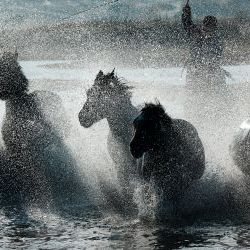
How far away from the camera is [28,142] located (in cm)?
995

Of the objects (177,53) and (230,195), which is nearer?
(230,195)

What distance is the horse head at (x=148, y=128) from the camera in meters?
7.39

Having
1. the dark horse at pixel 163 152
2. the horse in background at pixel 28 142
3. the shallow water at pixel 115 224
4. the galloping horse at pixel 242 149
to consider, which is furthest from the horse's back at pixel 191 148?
the horse in background at pixel 28 142

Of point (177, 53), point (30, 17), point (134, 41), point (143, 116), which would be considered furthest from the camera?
point (30, 17)

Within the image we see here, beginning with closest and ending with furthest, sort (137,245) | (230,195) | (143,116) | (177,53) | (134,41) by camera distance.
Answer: (137,245) < (143,116) < (230,195) < (177,53) < (134,41)

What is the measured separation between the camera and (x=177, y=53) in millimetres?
32375

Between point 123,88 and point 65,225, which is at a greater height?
point 123,88

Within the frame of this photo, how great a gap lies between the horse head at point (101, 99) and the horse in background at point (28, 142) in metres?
1.07

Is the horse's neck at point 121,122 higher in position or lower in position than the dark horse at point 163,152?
higher

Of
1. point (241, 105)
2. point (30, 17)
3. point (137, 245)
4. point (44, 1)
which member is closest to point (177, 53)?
point (241, 105)

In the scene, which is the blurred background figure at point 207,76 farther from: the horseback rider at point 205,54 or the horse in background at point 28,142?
the horse in background at point 28,142

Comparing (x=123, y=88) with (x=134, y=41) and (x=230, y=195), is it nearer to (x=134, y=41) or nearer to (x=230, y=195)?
(x=230, y=195)

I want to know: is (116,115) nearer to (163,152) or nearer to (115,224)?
(163,152)

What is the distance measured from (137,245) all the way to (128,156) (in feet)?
7.06
